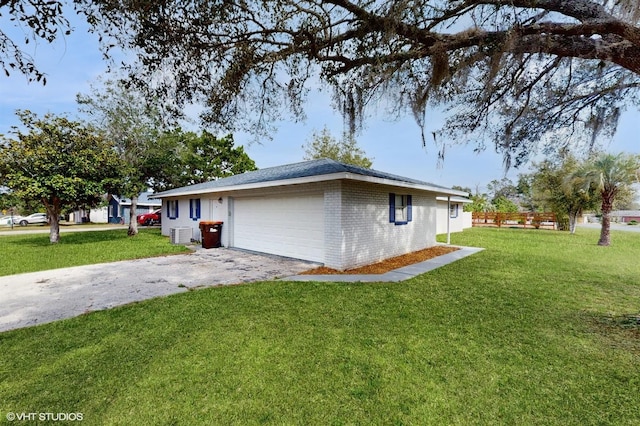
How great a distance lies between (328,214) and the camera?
786 cm

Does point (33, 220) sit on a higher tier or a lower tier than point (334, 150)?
lower

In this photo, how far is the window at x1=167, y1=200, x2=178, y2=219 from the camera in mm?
16203

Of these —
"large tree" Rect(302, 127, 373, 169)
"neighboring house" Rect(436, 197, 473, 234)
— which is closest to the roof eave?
"neighboring house" Rect(436, 197, 473, 234)

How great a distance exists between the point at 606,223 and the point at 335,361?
708 inches

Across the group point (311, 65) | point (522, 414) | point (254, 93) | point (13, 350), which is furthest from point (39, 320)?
point (522, 414)

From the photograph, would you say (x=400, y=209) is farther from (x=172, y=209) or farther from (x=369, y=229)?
(x=172, y=209)

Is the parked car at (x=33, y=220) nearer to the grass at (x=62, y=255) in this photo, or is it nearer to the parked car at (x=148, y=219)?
the parked car at (x=148, y=219)

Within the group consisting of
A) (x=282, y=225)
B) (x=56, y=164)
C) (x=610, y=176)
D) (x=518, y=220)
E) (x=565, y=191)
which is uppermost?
(x=56, y=164)

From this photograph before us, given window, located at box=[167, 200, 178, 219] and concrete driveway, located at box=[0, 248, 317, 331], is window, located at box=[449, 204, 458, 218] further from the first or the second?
window, located at box=[167, 200, 178, 219]

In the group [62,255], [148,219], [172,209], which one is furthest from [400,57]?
[148,219]

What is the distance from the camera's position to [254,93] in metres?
5.03

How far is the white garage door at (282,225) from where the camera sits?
8624 mm

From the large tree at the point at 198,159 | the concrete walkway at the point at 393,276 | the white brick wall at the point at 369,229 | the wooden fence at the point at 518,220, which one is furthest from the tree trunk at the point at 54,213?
the wooden fence at the point at 518,220

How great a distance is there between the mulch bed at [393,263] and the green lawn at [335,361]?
2075 mm
